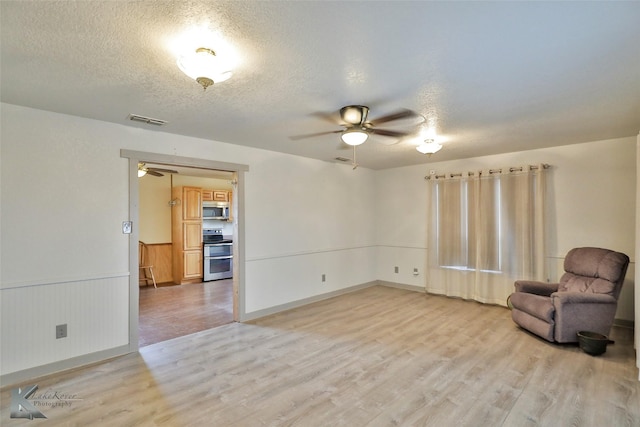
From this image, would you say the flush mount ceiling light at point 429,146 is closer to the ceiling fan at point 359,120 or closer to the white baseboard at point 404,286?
the ceiling fan at point 359,120

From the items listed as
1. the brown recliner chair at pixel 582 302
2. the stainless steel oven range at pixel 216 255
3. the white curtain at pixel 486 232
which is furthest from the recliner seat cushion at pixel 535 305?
the stainless steel oven range at pixel 216 255

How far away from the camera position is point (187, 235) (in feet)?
23.1

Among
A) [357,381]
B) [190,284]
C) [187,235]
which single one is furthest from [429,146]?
[190,284]

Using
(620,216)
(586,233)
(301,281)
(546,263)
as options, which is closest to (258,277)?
(301,281)

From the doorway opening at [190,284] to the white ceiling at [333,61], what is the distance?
0.55 meters

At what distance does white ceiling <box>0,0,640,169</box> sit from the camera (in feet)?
5.10

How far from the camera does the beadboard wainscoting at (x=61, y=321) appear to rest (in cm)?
273

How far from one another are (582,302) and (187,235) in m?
6.98

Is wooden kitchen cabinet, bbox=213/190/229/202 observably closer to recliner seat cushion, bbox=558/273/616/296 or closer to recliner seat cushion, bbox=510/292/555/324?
recliner seat cushion, bbox=510/292/555/324

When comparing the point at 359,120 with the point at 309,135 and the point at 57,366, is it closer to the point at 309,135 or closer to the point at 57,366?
the point at 309,135

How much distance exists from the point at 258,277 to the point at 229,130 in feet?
7.08

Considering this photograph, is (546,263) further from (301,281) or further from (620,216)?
(301,281)

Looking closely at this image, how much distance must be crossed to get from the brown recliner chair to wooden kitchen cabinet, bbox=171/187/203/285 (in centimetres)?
630

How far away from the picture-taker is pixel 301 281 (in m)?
5.18
